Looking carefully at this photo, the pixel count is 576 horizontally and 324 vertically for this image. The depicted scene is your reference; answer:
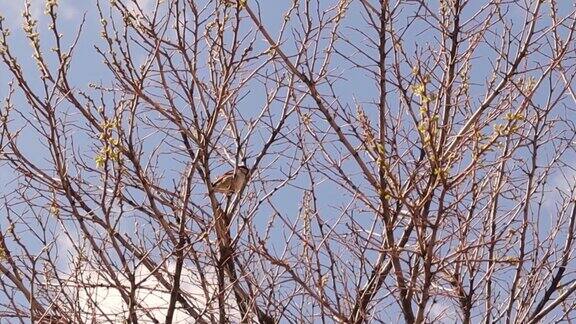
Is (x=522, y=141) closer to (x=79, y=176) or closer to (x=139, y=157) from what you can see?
(x=139, y=157)

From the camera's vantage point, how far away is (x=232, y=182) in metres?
4.82

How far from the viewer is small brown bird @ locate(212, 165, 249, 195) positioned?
4777 mm

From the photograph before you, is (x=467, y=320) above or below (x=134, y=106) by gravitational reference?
below

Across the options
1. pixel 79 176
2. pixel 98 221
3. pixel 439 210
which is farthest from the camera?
pixel 79 176

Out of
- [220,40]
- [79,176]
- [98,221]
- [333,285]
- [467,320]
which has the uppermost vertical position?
[220,40]

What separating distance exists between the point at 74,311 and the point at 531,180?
2624mm

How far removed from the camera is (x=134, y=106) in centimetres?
370

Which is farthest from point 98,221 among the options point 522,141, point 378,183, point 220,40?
point 522,141

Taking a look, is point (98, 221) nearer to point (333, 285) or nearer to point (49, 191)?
point (49, 191)

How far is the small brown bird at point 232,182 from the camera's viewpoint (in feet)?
15.7

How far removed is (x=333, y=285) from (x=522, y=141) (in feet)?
4.30

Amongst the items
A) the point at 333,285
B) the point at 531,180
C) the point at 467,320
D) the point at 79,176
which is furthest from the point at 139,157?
the point at 531,180

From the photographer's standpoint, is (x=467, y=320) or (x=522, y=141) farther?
(x=522, y=141)

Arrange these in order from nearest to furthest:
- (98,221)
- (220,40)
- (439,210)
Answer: (439,210)
(98,221)
(220,40)
